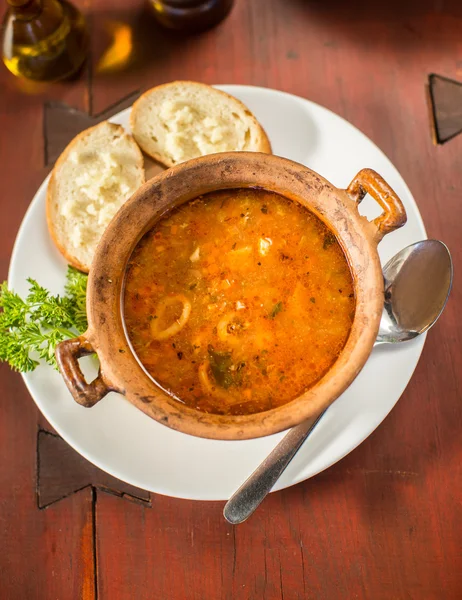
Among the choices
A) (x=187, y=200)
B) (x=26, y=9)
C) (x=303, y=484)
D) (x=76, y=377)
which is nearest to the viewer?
(x=76, y=377)

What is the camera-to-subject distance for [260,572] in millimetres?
2189

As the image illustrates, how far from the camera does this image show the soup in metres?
1.87

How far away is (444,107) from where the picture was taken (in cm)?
246

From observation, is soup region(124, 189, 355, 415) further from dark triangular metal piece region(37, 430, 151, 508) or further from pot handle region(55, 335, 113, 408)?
dark triangular metal piece region(37, 430, 151, 508)

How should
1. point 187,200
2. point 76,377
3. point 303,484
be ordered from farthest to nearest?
point 303,484 → point 187,200 → point 76,377

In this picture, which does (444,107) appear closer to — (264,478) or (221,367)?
(221,367)

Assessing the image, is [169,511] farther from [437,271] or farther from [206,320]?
[437,271]

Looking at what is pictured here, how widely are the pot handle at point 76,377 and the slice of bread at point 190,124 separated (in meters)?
0.86

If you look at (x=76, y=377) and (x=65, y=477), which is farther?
(x=65, y=477)

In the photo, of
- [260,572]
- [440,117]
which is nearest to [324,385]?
[260,572]

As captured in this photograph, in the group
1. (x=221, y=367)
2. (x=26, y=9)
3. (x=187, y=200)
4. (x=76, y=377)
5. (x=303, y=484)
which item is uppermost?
(x=26, y=9)

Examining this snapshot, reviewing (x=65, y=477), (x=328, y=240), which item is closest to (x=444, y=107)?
(x=328, y=240)

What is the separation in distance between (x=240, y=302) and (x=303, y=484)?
0.76m

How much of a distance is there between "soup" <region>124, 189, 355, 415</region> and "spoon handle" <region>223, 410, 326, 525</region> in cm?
19
